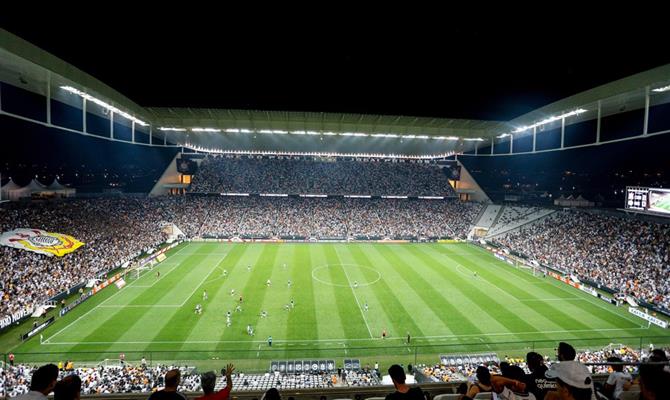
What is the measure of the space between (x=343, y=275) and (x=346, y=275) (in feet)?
0.94

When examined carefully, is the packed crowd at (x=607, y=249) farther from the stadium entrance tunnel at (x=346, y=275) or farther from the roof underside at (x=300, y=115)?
the stadium entrance tunnel at (x=346, y=275)

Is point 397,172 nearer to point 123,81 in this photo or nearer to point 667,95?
point 667,95

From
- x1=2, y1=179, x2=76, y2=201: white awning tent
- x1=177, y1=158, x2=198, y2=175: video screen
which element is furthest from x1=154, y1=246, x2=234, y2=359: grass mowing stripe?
x1=177, y1=158, x2=198, y2=175: video screen

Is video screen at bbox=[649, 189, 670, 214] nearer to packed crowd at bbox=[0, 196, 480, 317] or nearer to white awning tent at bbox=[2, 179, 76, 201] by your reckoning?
packed crowd at bbox=[0, 196, 480, 317]

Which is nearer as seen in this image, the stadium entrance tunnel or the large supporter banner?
the large supporter banner

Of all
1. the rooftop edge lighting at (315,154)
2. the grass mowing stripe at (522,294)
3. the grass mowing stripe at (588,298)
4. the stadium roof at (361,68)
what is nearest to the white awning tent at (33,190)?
the rooftop edge lighting at (315,154)

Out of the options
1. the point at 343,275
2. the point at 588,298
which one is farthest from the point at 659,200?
the point at 343,275

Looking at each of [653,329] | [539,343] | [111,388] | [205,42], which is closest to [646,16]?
[205,42]

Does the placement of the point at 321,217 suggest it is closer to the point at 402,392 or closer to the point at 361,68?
the point at 361,68

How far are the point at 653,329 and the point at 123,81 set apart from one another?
3613 centimetres

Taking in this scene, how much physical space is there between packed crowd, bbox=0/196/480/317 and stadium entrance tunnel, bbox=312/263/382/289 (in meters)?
16.8

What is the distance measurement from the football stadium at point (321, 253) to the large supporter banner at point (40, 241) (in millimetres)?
223

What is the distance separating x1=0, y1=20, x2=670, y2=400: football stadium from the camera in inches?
642

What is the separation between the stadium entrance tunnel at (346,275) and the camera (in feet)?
106
